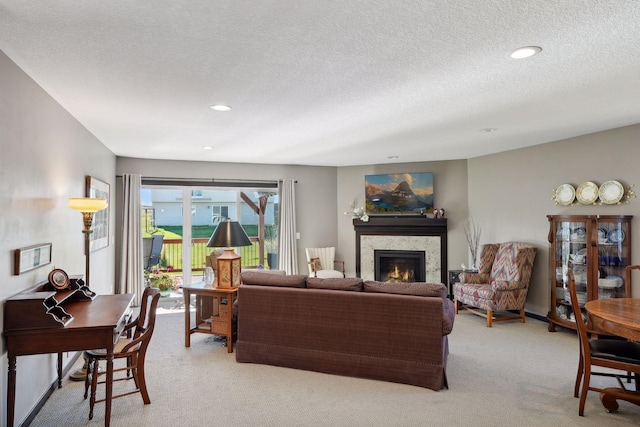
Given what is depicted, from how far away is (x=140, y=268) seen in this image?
6.51 metres

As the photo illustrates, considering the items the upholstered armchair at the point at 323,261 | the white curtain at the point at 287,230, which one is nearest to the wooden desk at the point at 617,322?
the upholstered armchair at the point at 323,261

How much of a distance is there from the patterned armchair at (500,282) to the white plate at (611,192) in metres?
1.08

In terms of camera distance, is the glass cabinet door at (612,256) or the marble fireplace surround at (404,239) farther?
the marble fireplace surround at (404,239)

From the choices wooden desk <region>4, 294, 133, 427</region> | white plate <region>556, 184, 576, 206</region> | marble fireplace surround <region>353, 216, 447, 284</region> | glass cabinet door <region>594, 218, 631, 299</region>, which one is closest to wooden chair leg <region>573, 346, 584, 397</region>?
glass cabinet door <region>594, 218, 631, 299</region>

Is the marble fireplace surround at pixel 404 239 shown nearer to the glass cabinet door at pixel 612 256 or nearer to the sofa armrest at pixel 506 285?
the sofa armrest at pixel 506 285

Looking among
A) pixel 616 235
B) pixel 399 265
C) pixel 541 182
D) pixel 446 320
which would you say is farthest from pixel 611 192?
pixel 399 265

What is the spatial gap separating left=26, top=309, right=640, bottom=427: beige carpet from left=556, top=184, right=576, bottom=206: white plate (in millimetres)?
1828

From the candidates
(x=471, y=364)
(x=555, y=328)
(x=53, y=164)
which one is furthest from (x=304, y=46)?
(x=555, y=328)

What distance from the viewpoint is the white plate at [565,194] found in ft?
16.5

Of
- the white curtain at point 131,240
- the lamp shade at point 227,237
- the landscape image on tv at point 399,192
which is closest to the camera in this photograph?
the lamp shade at point 227,237

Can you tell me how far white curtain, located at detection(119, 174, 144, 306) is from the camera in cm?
641

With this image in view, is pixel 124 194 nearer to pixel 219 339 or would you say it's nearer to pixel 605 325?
pixel 219 339

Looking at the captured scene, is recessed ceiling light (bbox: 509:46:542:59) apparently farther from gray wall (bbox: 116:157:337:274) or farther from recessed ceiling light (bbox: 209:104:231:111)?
gray wall (bbox: 116:157:337:274)

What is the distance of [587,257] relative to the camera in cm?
465
